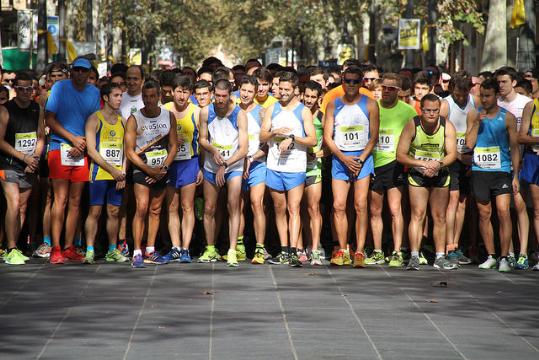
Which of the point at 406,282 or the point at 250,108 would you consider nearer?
the point at 406,282

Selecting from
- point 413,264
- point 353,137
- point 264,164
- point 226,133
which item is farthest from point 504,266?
point 226,133

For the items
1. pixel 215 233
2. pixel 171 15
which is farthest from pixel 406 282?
pixel 171 15

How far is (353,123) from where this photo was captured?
48.2ft

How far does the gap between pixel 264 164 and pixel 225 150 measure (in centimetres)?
50

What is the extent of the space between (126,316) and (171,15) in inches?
2617

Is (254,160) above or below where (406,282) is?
above

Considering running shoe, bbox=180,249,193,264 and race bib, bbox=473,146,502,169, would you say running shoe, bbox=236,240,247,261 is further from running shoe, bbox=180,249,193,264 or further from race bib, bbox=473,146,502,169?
race bib, bbox=473,146,502,169

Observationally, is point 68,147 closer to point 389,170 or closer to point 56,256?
point 56,256

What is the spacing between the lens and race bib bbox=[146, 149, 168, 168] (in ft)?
48.2

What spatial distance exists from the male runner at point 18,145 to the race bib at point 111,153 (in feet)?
2.41

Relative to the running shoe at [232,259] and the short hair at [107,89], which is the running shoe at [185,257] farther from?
the short hair at [107,89]

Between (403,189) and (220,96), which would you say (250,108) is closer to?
(220,96)

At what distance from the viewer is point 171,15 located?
76.6m

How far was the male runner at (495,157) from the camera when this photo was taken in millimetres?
14672
